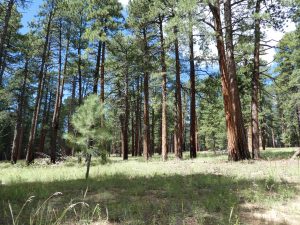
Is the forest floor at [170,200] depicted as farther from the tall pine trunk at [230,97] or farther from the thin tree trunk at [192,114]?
the thin tree trunk at [192,114]

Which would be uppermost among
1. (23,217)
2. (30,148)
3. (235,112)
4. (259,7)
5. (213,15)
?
(259,7)

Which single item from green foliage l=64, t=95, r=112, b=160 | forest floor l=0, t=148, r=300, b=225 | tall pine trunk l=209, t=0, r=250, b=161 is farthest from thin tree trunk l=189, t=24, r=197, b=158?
green foliage l=64, t=95, r=112, b=160

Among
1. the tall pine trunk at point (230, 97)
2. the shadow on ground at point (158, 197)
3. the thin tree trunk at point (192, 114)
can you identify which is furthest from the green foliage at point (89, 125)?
the thin tree trunk at point (192, 114)

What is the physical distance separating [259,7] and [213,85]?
21.8 ft

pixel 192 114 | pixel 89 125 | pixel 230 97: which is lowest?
pixel 89 125

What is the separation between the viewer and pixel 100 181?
32.9 ft

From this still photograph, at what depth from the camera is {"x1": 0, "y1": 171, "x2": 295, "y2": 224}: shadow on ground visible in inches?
230

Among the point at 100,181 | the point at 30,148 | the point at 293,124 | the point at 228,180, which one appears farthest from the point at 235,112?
the point at 293,124

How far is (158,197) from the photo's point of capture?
7.49 metres

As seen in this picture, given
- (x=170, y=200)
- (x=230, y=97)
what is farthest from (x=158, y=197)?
(x=230, y=97)

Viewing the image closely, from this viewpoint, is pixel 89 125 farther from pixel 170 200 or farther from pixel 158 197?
pixel 170 200

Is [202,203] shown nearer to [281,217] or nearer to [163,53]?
[281,217]

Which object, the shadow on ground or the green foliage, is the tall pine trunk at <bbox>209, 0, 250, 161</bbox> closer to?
the shadow on ground

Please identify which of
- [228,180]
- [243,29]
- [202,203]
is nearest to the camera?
[202,203]
